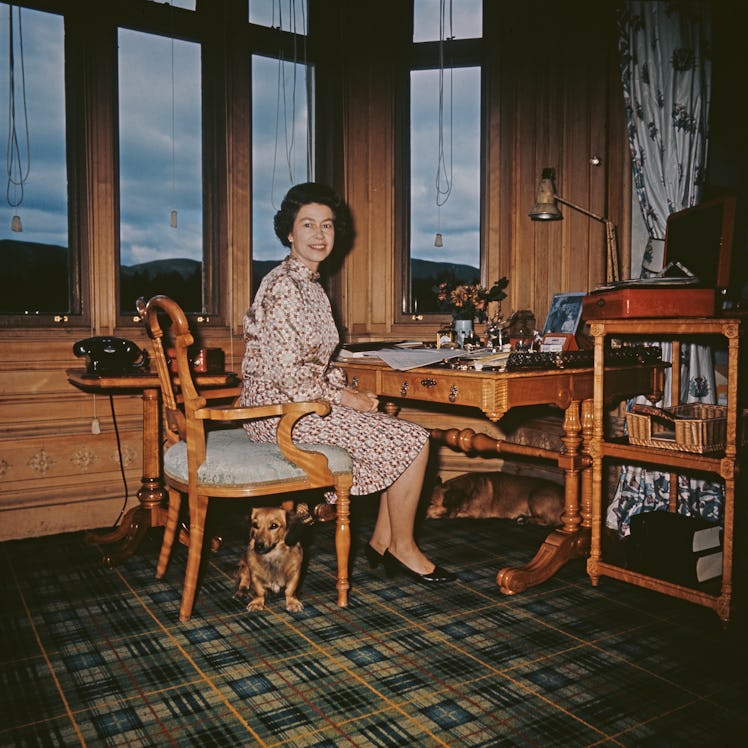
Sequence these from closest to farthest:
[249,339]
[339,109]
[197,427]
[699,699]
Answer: [699,699] < [197,427] < [249,339] < [339,109]

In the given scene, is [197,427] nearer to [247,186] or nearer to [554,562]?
[554,562]

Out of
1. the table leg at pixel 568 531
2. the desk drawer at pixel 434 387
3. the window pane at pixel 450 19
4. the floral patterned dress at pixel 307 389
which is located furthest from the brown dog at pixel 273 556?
the window pane at pixel 450 19

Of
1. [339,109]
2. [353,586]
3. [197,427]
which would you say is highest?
[339,109]

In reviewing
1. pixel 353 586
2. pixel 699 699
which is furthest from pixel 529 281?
pixel 699 699

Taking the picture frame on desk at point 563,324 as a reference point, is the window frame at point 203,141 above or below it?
above

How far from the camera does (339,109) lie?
418cm

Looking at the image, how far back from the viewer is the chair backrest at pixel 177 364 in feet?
7.85

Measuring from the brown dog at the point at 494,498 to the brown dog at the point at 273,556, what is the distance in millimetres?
1278

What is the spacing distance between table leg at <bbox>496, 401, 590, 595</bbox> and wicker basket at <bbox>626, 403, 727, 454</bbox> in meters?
0.26

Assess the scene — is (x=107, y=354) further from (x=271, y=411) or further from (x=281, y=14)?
(x=281, y=14)

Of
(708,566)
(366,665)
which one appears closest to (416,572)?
(366,665)

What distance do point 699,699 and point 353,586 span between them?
1.32 meters

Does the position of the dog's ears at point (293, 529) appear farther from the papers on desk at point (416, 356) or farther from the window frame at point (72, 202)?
the window frame at point (72, 202)

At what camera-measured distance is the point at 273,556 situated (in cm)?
263
